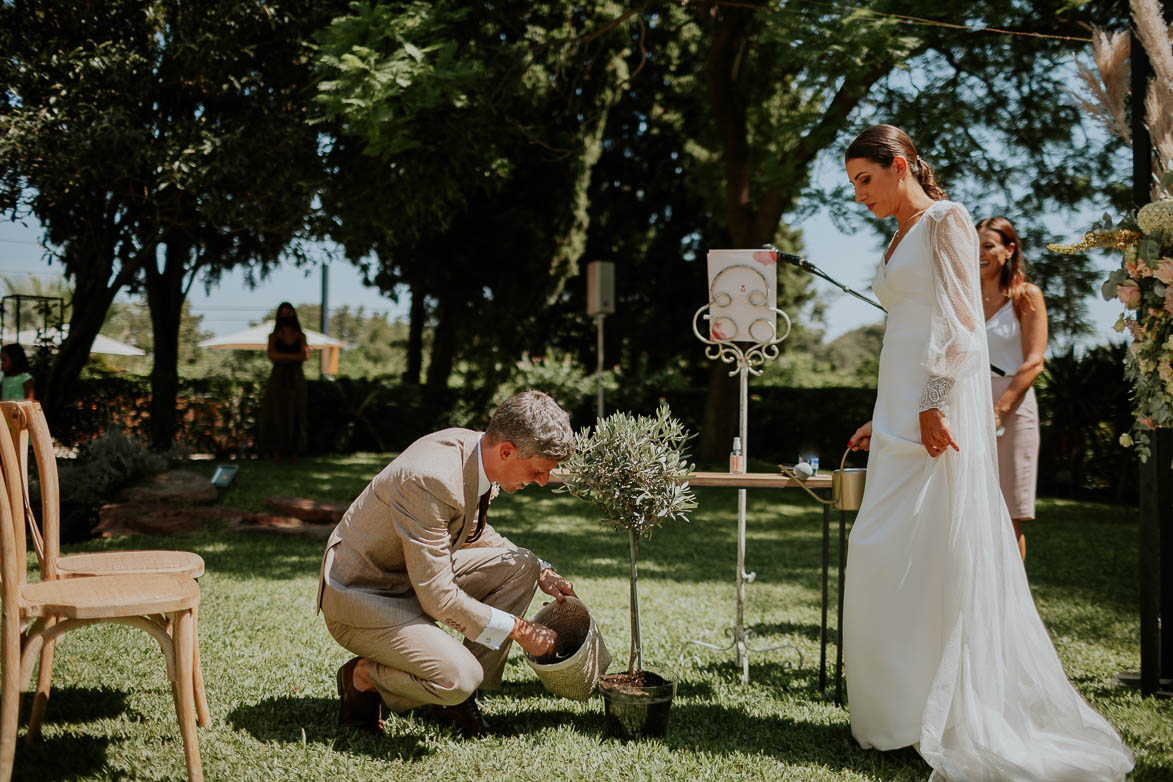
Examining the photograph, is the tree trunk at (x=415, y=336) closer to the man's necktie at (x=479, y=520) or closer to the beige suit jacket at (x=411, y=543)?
the man's necktie at (x=479, y=520)

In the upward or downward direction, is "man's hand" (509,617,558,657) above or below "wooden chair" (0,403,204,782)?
below

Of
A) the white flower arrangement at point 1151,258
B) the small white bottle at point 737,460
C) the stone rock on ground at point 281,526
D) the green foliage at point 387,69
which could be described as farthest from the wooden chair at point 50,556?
the green foliage at point 387,69

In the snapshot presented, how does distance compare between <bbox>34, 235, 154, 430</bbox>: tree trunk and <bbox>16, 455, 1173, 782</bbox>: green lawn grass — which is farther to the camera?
<bbox>34, 235, 154, 430</bbox>: tree trunk

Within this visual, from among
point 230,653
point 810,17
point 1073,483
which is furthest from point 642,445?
point 1073,483

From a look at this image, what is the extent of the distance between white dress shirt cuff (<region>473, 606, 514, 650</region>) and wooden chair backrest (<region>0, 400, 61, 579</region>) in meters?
1.45

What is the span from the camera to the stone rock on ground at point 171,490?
311 inches

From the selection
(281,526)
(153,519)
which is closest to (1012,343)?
(281,526)

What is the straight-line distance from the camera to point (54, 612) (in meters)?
2.55

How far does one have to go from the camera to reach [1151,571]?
3.79 meters

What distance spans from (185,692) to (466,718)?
1025 millimetres

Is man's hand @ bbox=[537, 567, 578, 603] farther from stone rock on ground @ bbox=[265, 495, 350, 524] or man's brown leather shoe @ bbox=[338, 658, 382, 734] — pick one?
stone rock on ground @ bbox=[265, 495, 350, 524]

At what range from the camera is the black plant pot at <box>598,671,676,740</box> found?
319 centimetres

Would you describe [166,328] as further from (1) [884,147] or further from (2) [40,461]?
(1) [884,147]

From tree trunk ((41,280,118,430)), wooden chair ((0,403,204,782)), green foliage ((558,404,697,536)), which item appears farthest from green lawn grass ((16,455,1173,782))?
tree trunk ((41,280,118,430))
